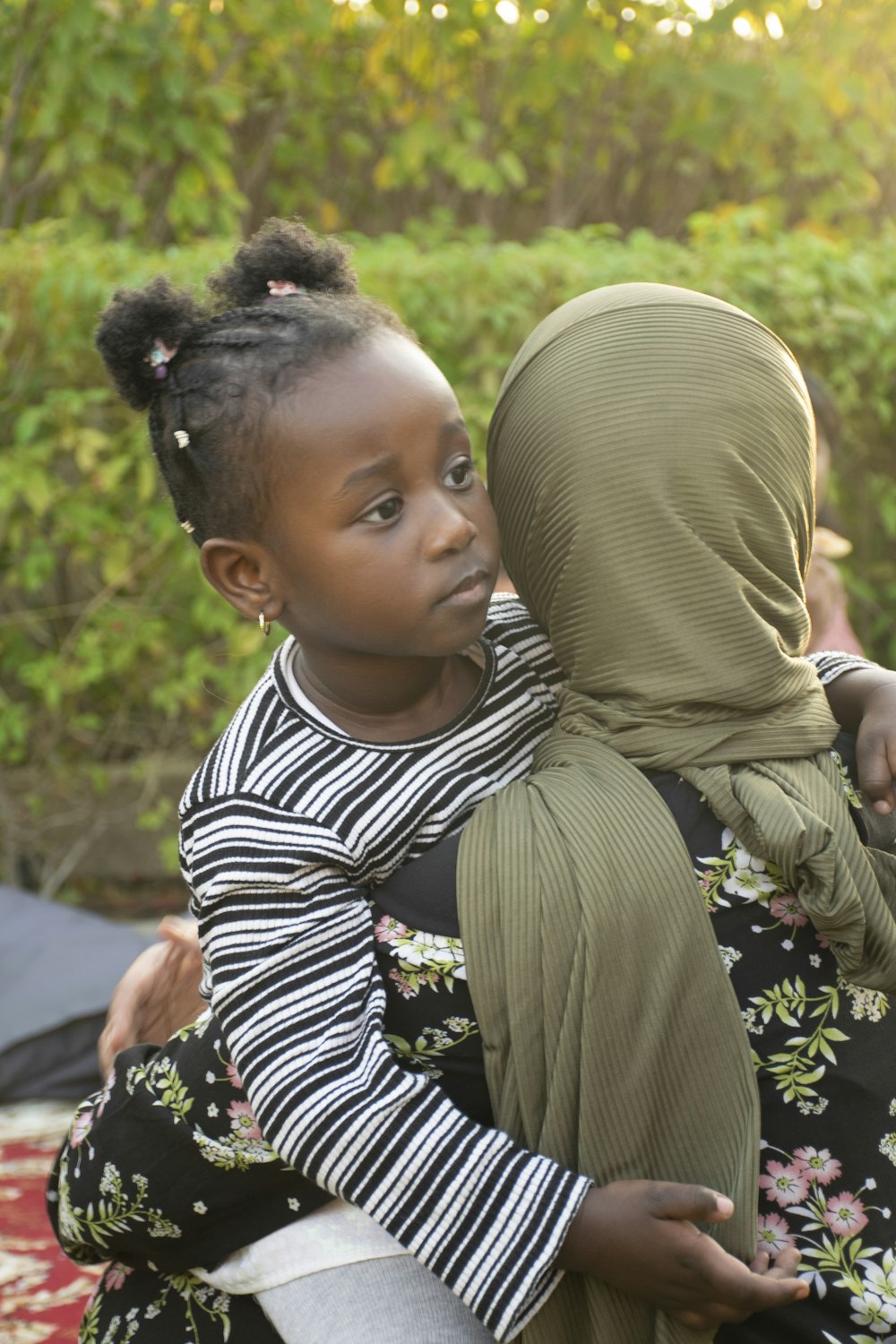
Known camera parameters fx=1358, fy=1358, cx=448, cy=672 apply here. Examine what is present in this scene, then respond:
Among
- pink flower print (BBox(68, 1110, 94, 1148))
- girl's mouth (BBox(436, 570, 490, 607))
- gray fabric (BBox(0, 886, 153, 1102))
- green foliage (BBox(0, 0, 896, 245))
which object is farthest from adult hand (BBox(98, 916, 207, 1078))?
green foliage (BBox(0, 0, 896, 245))

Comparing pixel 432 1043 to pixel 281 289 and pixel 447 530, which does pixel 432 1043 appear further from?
pixel 281 289

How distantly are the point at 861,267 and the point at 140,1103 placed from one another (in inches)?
156

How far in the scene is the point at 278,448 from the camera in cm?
151

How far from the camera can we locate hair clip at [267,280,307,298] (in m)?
1.67

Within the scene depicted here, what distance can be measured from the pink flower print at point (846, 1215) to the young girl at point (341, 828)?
0.10m

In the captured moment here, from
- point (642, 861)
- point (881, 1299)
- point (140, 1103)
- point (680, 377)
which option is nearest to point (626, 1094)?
point (642, 861)

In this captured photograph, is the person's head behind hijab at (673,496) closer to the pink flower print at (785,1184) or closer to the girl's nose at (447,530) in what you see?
the girl's nose at (447,530)

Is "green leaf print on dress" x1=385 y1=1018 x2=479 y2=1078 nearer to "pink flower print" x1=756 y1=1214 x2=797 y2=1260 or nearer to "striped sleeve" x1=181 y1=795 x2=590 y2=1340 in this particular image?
"striped sleeve" x1=181 y1=795 x2=590 y2=1340

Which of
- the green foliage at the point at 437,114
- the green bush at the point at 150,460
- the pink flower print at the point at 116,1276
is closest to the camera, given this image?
the pink flower print at the point at 116,1276

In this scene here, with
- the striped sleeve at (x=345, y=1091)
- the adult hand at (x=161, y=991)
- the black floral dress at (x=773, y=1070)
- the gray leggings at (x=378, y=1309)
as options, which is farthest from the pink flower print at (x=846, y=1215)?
the adult hand at (x=161, y=991)

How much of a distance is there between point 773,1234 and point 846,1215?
0.26ft

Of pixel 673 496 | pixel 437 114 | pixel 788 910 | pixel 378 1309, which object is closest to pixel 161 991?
pixel 378 1309

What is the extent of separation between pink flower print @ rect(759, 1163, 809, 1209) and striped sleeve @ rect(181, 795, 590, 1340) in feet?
0.69

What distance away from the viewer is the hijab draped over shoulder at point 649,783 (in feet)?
4.56
